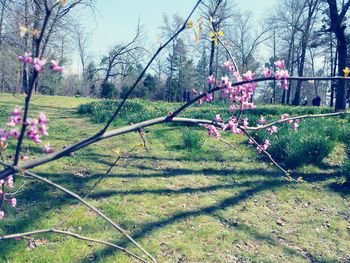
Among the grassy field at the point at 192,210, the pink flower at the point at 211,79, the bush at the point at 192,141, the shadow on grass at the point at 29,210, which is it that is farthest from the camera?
the bush at the point at 192,141

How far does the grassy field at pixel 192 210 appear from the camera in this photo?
4031mm

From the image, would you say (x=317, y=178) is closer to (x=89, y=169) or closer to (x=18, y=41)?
(x=89, y=169)

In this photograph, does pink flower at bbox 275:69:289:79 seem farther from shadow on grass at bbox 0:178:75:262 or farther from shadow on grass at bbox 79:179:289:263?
shadow on grass at bbox 0:178:75:262

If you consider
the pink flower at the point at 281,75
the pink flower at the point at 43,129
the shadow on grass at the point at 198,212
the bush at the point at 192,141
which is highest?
the pink flower at the point at 281,75

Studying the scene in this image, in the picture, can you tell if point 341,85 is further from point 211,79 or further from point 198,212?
point 211,79

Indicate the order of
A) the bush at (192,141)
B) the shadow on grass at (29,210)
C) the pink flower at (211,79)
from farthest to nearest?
the bush at (192,141) → the shadow on grass at (29,210) → the pink flower at (211,79)

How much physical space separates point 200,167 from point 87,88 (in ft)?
146

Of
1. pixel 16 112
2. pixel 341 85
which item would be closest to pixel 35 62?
pixel 16 112

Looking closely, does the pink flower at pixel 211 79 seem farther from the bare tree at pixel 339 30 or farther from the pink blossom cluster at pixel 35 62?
the bare tree at pixel 339 30

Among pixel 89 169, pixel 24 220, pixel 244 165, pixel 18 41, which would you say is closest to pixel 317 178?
pixel 244 165

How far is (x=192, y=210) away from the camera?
16.0 ft

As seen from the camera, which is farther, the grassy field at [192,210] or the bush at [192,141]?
the bush at [192,141]

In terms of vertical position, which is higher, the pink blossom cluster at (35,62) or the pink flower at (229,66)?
the pink flower at (229,66)

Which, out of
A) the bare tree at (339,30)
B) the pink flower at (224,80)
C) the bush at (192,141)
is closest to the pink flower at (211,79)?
the pink flower at (224,80)
